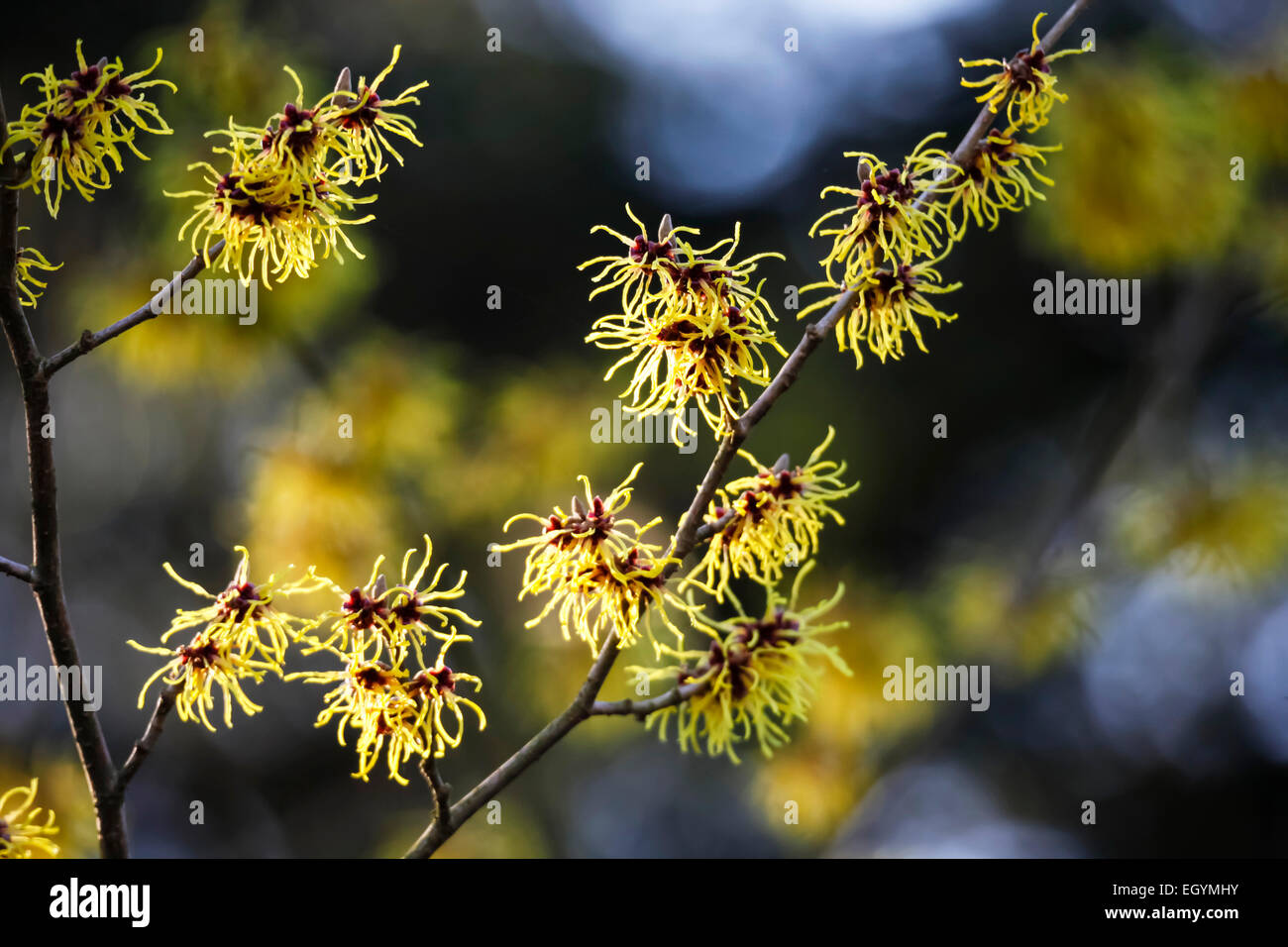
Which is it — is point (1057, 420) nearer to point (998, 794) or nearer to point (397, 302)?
point (998, 794)

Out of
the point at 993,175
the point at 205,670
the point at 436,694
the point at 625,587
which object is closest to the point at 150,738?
the point at 205,670

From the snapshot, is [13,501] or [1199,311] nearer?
[1199,311]

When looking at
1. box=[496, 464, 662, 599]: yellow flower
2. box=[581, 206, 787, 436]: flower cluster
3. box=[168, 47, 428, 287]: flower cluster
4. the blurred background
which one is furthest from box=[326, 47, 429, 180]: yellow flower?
the blurred background

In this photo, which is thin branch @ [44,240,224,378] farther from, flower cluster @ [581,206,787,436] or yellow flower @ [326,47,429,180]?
flower cluster @ [581,206,787,436]

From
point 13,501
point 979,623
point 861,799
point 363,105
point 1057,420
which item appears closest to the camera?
point 363,105

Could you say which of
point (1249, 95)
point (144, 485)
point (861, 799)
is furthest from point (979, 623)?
point (144, 485)

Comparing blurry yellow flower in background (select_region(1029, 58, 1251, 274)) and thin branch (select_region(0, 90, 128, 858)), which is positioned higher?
blurry yellow flower in background (select_region(1029, 58, 1251, 274))
